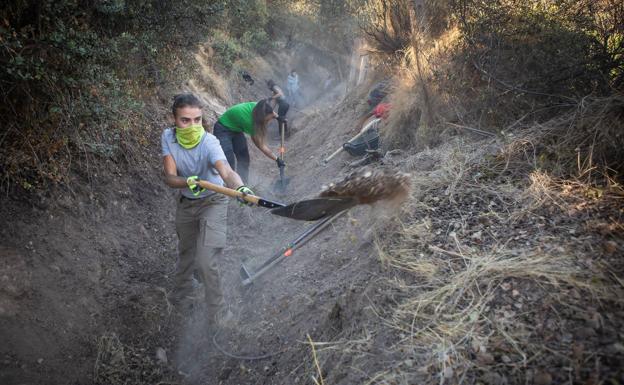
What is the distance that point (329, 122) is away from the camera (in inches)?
397

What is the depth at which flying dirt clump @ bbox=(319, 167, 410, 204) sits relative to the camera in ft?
11.1

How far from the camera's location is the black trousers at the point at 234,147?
5.79 m

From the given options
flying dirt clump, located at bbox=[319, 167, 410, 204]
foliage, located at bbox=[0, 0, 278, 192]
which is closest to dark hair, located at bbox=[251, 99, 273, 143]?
foliage, located at bbox=[0, 0, 278, 192]

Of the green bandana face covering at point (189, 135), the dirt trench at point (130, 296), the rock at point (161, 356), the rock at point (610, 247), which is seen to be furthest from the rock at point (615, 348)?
the green bandana face covering at point (189, 135)

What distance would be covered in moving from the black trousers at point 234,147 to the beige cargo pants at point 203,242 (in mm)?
1959

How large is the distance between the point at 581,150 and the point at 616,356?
1877mm

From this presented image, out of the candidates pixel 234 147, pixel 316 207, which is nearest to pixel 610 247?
pixel 316 207

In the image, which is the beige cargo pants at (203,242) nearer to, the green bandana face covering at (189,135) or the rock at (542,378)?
the green bandana face covering at (189,135)

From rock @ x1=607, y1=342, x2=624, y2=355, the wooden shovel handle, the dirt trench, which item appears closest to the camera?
rock @ x1=607, y1=342, x2=624, y2=355

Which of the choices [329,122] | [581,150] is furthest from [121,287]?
[329,122]

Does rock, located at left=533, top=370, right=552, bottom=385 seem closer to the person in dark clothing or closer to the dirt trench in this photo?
the dirt trench

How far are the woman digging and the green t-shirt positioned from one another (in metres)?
2.02

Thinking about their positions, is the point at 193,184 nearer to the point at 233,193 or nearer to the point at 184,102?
the point at 233,193

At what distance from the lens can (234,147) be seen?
612cm
